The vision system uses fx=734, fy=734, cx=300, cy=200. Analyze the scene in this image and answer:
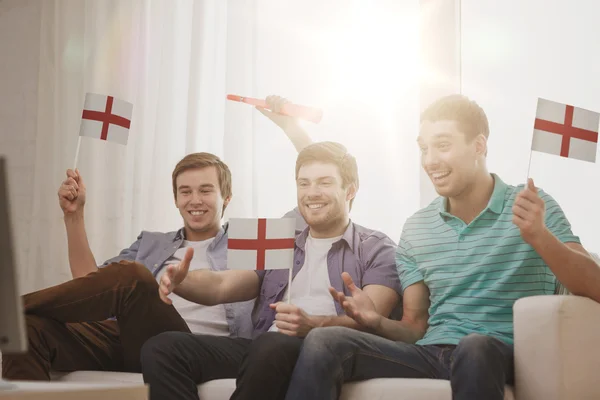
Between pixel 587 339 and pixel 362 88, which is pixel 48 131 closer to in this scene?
pixel 362 88

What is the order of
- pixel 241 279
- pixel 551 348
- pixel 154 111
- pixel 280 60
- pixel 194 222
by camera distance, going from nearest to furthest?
pixel 551 348 → pixel 241 279 → pixel 194 222 → pixel 280 60 → pixel 154 111

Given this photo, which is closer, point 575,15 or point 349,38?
point 575,15

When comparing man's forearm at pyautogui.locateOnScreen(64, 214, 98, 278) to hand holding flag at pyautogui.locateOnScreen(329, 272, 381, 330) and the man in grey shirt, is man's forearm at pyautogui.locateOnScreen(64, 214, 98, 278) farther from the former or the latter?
hand holding flag at pyautogui.locateOnScreen(329, 272, 381, 330)

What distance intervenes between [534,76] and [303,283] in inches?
47.1

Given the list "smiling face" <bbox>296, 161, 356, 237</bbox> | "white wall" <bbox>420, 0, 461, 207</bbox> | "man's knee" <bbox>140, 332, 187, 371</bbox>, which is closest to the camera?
"man's knee" <bbox>140, 332, 187, 371</bbox>

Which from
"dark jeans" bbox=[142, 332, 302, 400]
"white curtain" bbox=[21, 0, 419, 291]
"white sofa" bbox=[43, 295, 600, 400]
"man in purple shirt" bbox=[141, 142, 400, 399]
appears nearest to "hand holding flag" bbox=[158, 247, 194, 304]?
"man in purple shirt" bbox=[141, 142, 400, 399]

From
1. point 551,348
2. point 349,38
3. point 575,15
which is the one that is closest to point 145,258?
point 349,38

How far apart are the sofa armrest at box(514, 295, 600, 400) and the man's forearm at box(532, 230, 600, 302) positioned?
0.05 m

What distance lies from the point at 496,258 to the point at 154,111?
1.93 meters

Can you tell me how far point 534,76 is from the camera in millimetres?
2691

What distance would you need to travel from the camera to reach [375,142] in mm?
2854

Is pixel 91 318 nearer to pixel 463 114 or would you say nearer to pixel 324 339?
pixel 324 339

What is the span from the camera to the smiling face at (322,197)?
2.23 m

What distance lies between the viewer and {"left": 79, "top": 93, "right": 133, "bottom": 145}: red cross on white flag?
250cm
